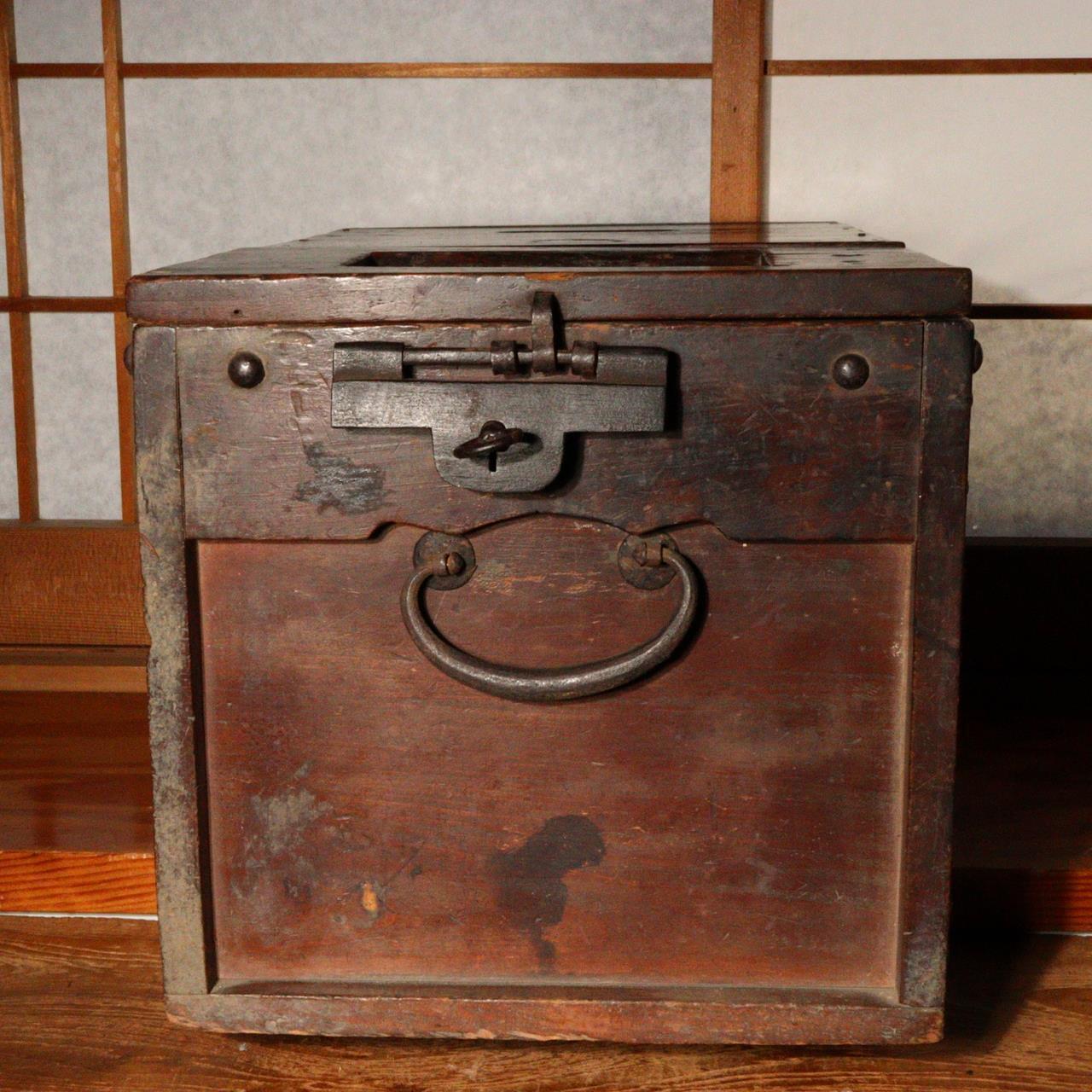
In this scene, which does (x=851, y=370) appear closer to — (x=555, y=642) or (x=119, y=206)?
(x=555, y=642)

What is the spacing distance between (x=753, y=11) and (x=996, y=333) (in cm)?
57

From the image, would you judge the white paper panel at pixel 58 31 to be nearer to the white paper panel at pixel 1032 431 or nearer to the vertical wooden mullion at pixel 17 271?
the vertical wooden mullion at pixel 17 271

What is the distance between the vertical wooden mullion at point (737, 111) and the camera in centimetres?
181

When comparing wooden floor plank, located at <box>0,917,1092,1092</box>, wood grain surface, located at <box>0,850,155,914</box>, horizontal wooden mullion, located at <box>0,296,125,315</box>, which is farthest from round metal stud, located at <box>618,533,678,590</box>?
horizontal wooden mullion, located at <box>0,296,125,315</box>

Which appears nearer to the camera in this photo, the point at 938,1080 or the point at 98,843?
the point at 938,1080

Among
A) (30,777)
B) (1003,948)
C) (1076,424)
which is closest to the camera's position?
(1003,948)

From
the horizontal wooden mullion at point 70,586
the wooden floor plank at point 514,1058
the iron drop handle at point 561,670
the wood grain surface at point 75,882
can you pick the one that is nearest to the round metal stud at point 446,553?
the iron drop handle at point 561,670

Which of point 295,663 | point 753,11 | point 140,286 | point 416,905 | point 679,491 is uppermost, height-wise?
point 753,11

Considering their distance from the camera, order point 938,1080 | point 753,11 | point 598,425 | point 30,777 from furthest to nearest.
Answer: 1. point 753,11
2. point 30,777
3. point 938,1080
4. point 598,425

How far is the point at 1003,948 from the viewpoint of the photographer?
1149mm

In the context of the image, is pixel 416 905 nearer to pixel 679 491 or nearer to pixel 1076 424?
pixel 679 491

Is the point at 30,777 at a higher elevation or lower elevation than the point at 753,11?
lower

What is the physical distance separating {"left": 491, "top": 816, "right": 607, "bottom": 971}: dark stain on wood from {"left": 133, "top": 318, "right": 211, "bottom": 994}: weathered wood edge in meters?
0.22

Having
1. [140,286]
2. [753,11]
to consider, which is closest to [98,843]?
[140,286]
